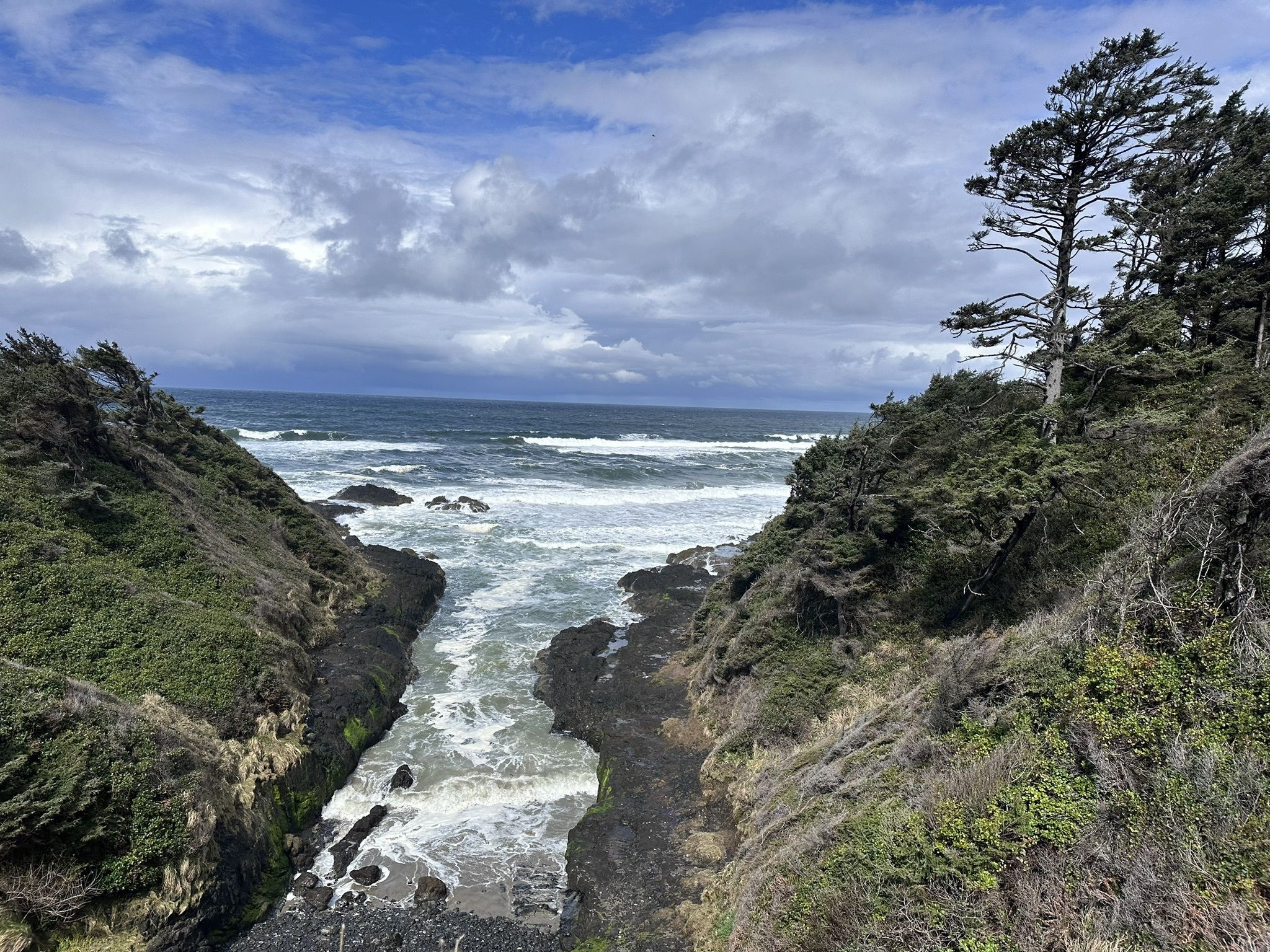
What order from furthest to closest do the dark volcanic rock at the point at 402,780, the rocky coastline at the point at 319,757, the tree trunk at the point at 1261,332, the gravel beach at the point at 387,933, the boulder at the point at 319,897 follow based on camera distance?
1. the tree trunk at the point at 1261,332
2. the dark volcanic rock at the point at 402,780
3. the boulder at the point at 319,897
4. the rocky coastline at the point at 319,757
5. the gravel beach at the point at 387,933

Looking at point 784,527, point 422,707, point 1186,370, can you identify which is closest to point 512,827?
point 422,707

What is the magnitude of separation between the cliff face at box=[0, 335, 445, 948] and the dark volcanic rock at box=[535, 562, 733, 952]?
209 inches

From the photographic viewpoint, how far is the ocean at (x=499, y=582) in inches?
462

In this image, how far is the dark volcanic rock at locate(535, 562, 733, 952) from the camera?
9.67m

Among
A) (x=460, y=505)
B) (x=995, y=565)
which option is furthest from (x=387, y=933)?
(x=460, y=505)

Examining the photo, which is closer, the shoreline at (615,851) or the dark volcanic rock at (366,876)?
the shoreline at (615,851)

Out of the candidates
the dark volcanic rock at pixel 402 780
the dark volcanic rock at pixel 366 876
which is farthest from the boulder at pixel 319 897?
the dark volcanic rock at pixel 402 780

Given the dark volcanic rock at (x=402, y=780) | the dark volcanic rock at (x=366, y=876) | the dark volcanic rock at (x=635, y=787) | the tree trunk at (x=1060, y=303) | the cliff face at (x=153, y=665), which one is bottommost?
the dark volcanic rock at (x=366, y=876)

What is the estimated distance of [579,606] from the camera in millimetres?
24531

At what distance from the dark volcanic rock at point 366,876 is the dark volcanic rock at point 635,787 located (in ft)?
11.5

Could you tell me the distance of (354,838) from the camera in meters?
11.7

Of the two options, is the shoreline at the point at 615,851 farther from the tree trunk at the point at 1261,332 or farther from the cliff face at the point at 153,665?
the tree trunk at the point at 1261,332

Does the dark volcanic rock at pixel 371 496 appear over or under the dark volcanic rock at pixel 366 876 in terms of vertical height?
over

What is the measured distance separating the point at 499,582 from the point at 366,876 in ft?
55.6
